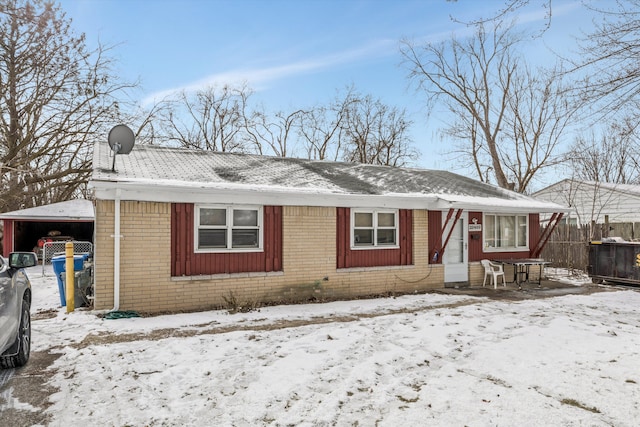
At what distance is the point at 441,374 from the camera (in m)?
4.75

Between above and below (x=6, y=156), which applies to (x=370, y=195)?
below

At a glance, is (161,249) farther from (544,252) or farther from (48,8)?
(544,252)

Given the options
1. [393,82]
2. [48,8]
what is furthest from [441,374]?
[393,82]

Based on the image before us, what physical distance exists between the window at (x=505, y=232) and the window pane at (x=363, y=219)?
427cm

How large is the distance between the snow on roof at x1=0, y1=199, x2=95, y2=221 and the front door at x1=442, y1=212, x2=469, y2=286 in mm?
17410

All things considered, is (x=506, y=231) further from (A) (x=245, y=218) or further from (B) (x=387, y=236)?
(A) (x=245, y=218)

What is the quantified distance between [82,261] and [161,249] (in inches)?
82.7

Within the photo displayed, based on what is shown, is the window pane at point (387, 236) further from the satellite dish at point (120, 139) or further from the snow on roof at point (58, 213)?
the snow on roof at point (58, 213)

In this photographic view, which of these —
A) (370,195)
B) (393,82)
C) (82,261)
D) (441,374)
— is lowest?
(441,374)

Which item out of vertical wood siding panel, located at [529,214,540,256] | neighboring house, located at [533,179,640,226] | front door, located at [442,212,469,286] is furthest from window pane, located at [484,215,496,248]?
neighboring house, located at [533,179,640,226]

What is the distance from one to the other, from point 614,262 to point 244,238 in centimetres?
1157

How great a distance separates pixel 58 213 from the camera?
1950 centimetres

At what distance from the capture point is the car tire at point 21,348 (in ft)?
15.5

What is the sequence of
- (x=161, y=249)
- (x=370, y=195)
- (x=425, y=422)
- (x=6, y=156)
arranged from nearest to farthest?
(x=425, y=422) < (x=161, y=249) < (x=370, y=195) < (x=6, y=156)
